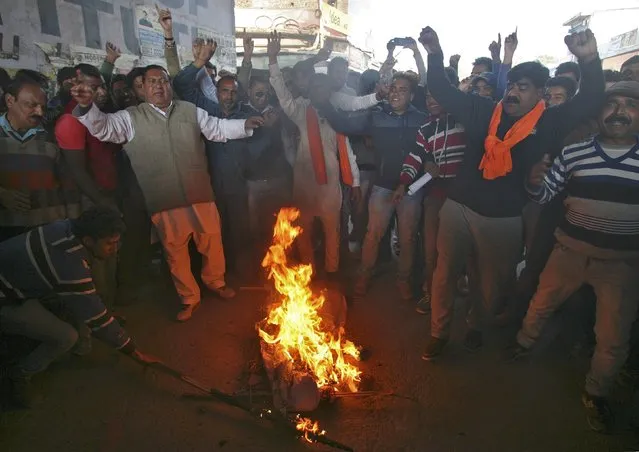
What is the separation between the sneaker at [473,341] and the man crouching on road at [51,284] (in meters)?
3.38

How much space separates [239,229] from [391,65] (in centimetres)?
400

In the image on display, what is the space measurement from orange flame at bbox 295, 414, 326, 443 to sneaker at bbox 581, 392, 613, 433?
225 cm

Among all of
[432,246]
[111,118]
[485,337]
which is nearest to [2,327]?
[111,118]

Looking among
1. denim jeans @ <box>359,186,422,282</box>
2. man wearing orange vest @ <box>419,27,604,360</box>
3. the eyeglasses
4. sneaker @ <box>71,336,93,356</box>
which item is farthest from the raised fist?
denim jeans @ <box>359,186,422,282</box>

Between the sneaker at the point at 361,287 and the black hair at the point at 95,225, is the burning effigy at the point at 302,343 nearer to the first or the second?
the sneaker at the point at 361,287

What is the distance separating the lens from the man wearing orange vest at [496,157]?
3496 mm

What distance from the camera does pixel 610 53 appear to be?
1895cm

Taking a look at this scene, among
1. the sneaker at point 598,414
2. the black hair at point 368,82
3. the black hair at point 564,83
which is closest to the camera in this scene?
the sneaker at point 598,414

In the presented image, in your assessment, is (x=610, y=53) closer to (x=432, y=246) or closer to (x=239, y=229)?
(x=432, y=246)

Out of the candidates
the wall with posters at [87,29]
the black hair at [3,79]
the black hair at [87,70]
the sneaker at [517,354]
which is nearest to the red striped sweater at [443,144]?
the sneaker at [517,354]

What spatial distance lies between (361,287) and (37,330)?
3667mm

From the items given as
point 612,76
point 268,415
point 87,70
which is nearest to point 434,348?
point 268,415

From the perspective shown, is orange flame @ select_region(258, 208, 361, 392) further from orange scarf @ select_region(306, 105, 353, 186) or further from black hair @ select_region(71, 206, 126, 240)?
black hair @ select_region(71, 206, 126, 240)

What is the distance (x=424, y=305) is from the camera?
5.10m
